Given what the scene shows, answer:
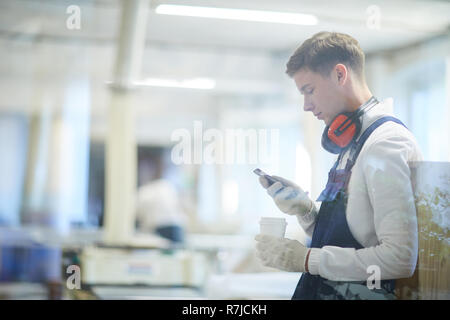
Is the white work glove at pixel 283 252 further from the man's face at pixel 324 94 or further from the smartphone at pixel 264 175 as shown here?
the man's face at pixel 324 94

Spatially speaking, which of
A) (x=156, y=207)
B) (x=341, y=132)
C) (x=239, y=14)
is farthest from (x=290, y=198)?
(x=156, y=207)

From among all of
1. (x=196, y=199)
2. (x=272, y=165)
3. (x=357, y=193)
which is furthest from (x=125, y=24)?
(x=196, y=199)

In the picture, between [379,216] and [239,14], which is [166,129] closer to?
[239,14]

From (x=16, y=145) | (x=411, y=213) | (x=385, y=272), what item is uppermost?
(x=16, y=145)

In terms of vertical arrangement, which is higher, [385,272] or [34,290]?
[385,272]

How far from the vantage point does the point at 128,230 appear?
3020 millimetres

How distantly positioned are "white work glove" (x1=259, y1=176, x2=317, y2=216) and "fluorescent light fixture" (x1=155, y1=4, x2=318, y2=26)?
390mm

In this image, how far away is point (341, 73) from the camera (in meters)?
1.05

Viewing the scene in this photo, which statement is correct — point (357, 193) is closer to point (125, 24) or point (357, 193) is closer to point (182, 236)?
point (125, 24)

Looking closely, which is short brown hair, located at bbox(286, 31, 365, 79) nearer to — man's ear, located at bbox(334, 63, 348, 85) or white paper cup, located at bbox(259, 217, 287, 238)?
man's ear, located at bbox(334, 63, 348, 85)

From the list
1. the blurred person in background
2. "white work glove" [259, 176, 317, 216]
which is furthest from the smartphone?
the blurred person in background

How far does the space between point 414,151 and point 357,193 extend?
0.52ft

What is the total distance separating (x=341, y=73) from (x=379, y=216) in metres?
0.31

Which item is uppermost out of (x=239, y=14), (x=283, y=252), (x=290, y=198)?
(x=239, y=14)
